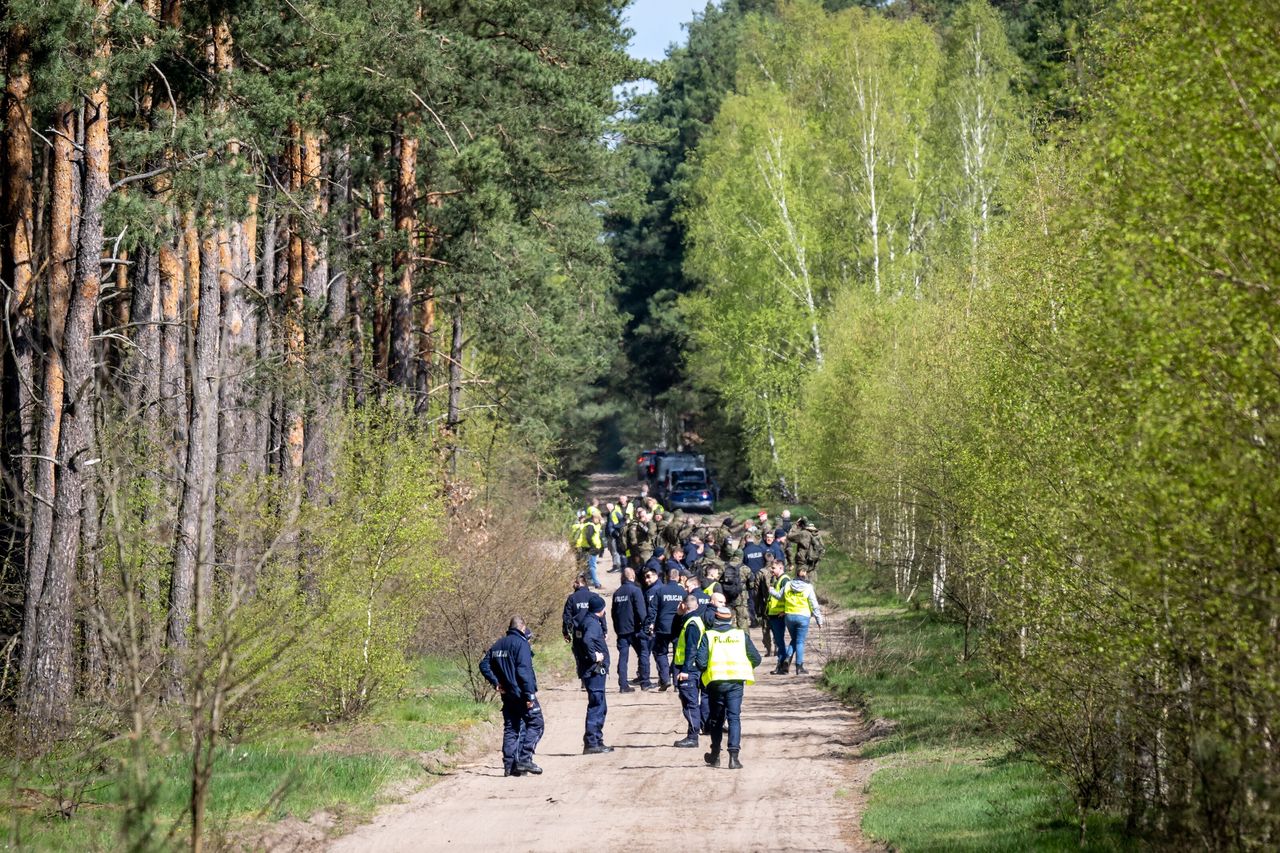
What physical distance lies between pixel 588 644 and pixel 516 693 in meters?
2.09

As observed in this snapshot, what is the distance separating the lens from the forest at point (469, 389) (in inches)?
336

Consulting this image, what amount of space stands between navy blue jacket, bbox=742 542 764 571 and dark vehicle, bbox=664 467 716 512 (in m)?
30.8

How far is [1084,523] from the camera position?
11.2 meters

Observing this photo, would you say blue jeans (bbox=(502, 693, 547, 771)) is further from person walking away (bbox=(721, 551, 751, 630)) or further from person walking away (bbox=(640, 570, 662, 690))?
person walking away (bbox=(721, 551, 751, 630))

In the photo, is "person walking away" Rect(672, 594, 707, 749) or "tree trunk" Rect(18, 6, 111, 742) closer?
"tree trunk" Rect(18, 6, 111, 742)

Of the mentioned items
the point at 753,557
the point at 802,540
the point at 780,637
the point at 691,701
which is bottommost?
the point at 691,701

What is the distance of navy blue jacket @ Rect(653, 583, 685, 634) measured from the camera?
69.7 ft

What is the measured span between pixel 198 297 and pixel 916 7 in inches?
2396

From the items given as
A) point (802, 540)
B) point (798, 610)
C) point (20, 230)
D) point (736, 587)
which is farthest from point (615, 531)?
point (20, 230)

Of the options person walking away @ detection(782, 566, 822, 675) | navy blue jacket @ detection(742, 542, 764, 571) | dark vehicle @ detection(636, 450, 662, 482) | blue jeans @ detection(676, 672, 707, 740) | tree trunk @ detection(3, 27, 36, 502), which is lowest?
blue jeans @ detection(676, 672, 707, 740)

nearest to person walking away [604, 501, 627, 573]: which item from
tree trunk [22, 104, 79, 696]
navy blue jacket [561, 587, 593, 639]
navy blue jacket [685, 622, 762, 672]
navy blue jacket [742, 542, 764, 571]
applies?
navy blue jacket [742, 542, 764, 571]

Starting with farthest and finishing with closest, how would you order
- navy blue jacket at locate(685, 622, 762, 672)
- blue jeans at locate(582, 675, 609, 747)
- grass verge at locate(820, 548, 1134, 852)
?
blue jeans at locate(582, 675, 609, 747) < navy blue jacket at locate(685, 622, 762, 672) < grass verge at locate(820, 548, 1134, 852)

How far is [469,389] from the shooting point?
35.3 metres

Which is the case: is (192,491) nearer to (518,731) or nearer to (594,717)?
(518,731)
